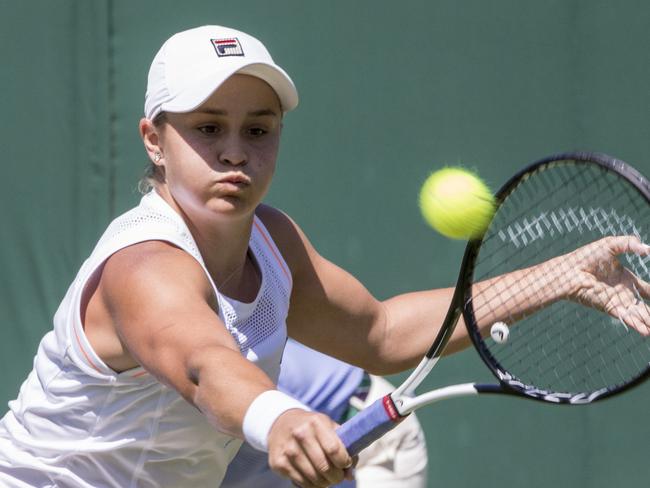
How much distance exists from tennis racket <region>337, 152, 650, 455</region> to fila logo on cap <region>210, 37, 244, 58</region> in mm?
559

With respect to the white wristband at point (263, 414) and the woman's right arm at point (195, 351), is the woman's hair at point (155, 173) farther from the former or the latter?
the white wristband at point (263, 414)

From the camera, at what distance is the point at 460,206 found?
8.63 feet

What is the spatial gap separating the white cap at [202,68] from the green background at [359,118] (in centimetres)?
161

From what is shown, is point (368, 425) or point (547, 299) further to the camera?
point (547, 299)

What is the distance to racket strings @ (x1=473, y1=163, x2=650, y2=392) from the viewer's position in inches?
135

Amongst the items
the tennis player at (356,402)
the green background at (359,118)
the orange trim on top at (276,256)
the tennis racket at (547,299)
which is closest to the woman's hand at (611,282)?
the tennis racket at (547,299)

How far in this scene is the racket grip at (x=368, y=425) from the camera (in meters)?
2.24

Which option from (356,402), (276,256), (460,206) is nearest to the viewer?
(460,206)

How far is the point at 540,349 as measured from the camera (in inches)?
139

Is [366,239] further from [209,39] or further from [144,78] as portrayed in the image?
[209,39]

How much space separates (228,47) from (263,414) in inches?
31.3

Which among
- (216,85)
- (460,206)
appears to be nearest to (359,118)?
(460,206)

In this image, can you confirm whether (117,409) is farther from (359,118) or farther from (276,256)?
(359,118)

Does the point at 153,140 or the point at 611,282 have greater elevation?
the point at 153,140
